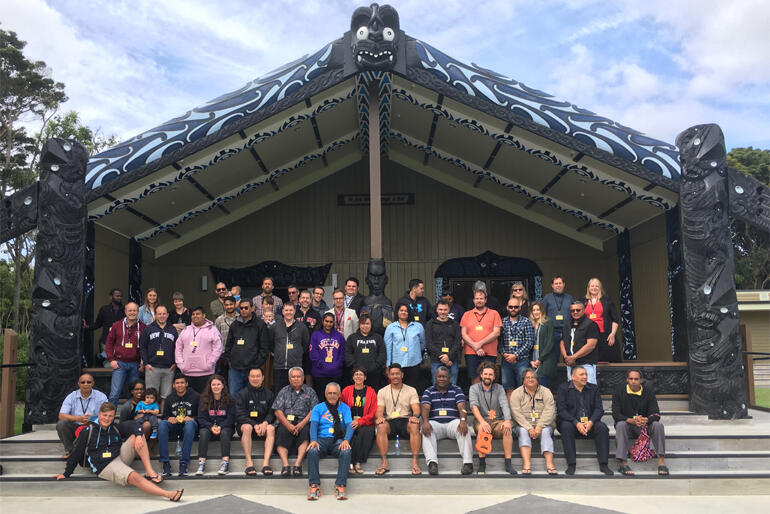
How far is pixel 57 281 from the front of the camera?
7086 mm

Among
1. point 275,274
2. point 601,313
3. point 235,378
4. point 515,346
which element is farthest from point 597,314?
point 275,274

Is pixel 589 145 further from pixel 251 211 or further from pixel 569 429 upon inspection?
pixel 251 211

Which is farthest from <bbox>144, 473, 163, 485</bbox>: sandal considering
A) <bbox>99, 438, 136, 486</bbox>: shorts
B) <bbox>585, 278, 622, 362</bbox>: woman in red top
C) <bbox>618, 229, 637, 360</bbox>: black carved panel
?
<bbox>618, 229, 637, 360</bbox>: black carved panel

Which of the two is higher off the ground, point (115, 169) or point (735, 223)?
point (735, 223)

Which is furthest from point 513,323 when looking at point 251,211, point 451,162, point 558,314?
point 251,211

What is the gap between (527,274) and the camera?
37.1 ft

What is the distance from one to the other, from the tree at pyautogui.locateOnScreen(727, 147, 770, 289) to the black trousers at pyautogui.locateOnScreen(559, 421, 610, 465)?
21.2 meters

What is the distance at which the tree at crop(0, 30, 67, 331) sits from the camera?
A: 18.4m

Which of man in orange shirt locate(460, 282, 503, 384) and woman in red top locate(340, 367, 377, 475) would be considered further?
man in orange shirt locate(460, 282, 503, 384)

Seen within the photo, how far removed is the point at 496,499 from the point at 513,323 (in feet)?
6.17

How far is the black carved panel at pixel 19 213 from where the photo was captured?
23.6ft

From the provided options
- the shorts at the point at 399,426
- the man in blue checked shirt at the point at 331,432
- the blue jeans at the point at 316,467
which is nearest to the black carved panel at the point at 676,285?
the shorts at the point at 399,426

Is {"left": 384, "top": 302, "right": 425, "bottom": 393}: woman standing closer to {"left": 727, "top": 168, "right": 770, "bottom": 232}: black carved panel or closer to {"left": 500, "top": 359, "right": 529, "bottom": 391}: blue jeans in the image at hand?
{"left": 500, "top": 359, "right": 529, "bottom": 391}: blue jeans

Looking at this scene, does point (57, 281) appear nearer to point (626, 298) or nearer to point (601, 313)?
point (601, 313)
